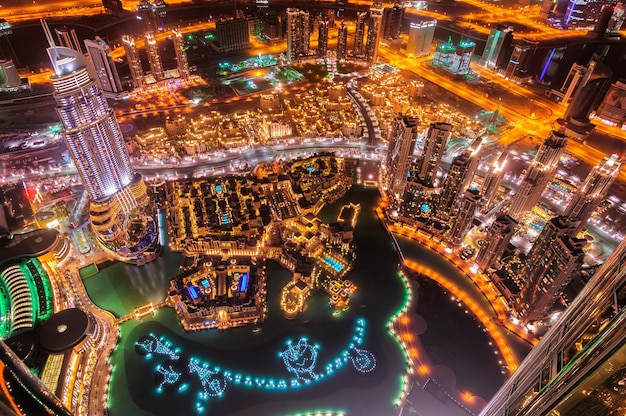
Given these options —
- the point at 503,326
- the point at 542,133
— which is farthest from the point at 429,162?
the point at 542,133

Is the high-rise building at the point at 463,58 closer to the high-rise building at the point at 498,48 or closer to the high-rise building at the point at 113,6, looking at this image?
the high-rise building at the point at 498,48

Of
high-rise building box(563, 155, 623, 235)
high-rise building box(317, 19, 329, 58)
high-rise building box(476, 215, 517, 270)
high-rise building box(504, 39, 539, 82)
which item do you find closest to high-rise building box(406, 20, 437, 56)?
high-rise building box(504, 39, 539, 82)

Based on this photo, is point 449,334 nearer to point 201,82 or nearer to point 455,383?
point 455,383

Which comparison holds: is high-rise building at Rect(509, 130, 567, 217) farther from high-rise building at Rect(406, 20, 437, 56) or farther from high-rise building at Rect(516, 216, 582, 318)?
high-rise building at Rect(406, 20, 437, 56)

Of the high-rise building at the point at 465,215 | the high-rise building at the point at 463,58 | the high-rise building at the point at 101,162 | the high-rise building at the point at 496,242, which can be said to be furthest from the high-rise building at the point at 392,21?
the high-rise building at the point at 101,162

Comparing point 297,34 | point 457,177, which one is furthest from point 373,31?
point 457,177

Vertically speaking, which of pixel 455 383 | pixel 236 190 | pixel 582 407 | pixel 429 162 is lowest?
pixel 455 383
